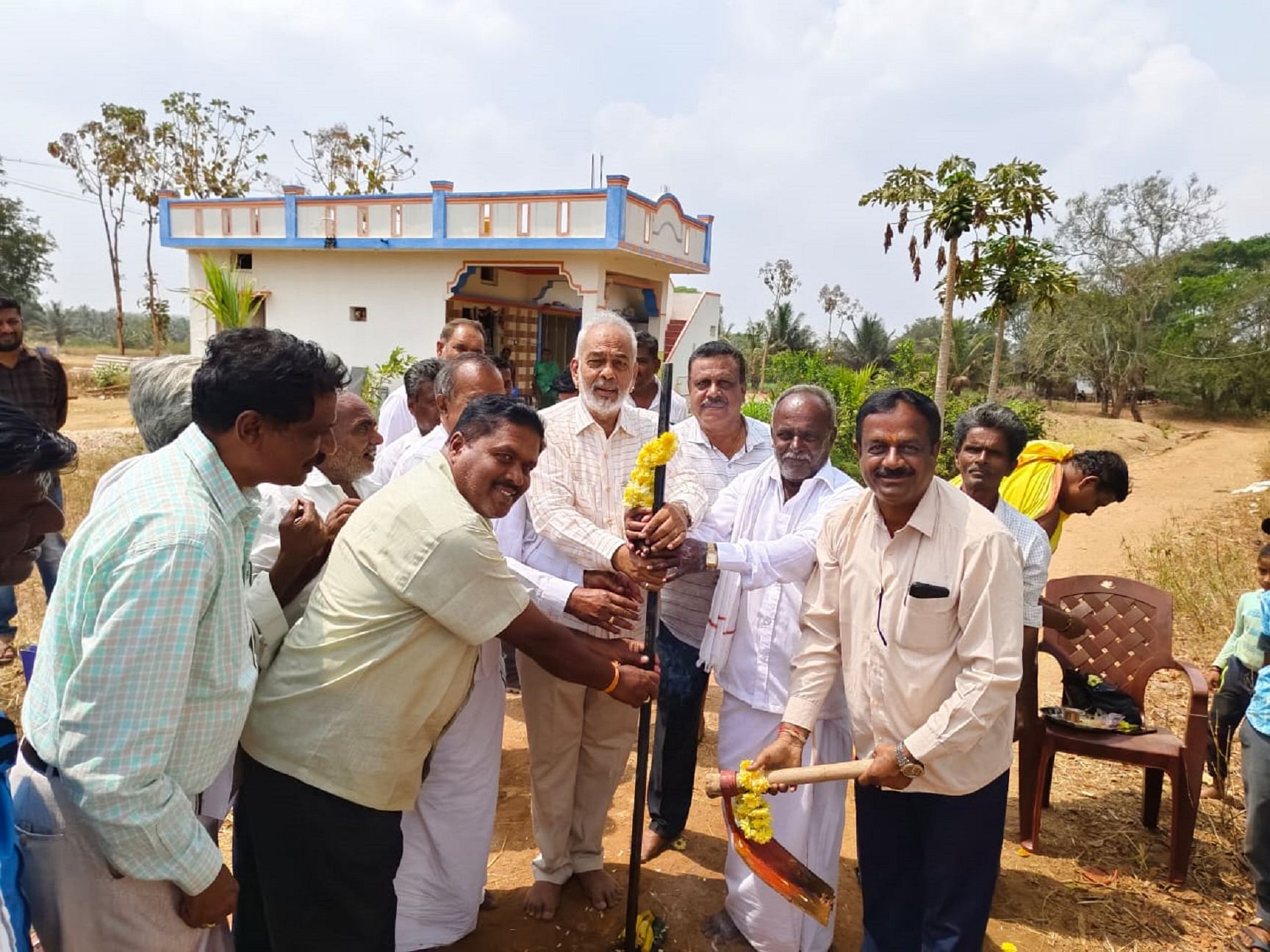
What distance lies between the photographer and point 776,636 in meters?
2.96

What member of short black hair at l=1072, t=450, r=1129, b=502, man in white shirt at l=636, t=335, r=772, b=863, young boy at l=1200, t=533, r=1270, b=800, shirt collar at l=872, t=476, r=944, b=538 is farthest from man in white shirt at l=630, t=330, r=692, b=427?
young boy at l=1200, t=533, r=1270, b=800

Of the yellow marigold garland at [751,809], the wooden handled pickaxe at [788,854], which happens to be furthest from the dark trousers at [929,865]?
the yellow marigold garland at [751,809]

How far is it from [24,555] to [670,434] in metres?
1.77

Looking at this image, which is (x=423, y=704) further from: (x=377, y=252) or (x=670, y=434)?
(x=377, y=252)

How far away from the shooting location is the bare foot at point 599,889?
3.19m

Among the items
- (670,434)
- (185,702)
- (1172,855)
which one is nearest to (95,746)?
(185,702)

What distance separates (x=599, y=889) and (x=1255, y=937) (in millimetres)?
2575

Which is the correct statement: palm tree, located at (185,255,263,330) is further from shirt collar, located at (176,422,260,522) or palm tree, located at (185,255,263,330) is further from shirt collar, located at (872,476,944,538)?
shirt collar, located at (872,476,944,538)

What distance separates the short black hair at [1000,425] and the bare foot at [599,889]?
2330 millimetres

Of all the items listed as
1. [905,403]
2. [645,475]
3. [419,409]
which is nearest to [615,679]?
[645,475]

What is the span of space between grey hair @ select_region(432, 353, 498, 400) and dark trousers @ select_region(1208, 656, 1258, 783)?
411 centimetres

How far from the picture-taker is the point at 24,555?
189cm

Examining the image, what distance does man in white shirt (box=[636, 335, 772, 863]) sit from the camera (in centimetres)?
351

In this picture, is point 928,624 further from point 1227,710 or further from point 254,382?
point 1227,710
